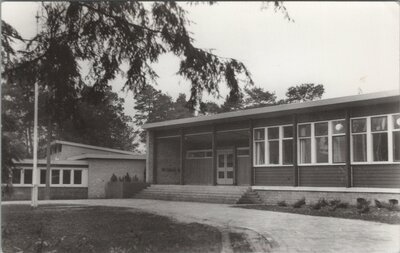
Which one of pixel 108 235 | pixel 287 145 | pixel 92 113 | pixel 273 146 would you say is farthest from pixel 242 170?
pixel 92 113

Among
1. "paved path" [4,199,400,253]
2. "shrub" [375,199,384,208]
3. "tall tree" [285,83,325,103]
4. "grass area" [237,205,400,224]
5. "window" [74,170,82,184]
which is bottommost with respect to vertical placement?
"paved path" [4,199,400,253]

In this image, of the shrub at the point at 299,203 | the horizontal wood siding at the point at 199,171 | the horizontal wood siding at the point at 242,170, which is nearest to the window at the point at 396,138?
the shrub at the point at 299,203

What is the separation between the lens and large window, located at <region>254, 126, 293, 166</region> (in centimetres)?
1912

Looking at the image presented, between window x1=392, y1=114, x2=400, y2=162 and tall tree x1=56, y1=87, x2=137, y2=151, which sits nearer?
tall tree x1=56, y1=87, x2=137, y2=151

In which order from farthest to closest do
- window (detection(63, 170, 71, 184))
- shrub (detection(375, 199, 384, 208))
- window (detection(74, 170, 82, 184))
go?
window (detection(74, 170, 82, 184)) < window (detection(63, 170, 71, 184)) < shrub (detection(375, 199, 384, 208))

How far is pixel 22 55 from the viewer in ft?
29.6

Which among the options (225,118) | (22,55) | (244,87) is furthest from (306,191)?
(22,55)

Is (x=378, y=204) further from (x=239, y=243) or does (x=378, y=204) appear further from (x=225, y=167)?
(x=225, y=167)

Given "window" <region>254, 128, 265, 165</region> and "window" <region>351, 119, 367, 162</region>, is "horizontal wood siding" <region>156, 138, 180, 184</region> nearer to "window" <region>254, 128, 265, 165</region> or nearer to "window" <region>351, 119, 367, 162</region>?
"window" <region>254, 128, 265, 165</region>

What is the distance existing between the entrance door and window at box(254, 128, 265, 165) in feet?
14.8

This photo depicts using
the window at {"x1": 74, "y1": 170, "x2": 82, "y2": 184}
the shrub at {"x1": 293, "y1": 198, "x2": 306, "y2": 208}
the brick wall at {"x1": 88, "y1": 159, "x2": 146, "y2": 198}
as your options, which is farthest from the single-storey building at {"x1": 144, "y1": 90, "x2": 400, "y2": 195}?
the window at {"x1": 74, "y1": 170, "x2": 82, "y2": 184}

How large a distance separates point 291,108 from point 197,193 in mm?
5620

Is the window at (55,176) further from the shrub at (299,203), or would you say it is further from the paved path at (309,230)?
the shrub at (299,203)

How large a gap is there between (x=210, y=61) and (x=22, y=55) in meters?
3.26
